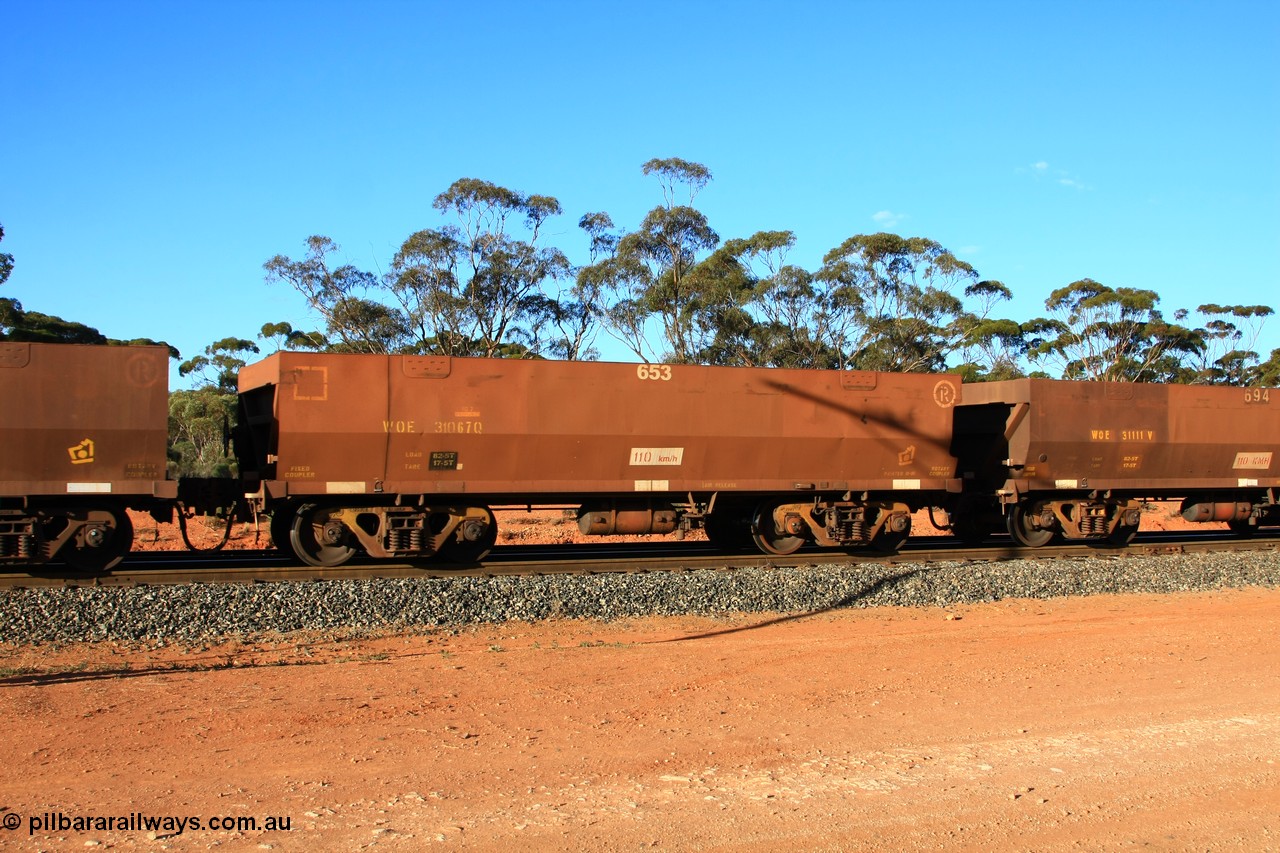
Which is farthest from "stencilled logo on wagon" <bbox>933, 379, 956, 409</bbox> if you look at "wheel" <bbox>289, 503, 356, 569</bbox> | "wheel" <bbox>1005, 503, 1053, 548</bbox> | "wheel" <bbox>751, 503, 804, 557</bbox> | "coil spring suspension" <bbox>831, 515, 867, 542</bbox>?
"wheel" <bbox>289, 503, 356, 569</bbox>

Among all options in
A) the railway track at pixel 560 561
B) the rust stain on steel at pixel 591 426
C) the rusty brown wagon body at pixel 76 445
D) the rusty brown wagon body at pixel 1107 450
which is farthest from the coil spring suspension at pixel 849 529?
the rusty brown wagon body at pixel 76 445

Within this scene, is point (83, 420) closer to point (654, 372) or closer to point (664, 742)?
point (654, 372)

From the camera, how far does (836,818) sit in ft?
16.8

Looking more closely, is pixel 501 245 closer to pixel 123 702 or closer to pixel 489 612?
pixel 489 612

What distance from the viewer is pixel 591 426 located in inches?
567

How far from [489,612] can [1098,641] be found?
6.30 meters

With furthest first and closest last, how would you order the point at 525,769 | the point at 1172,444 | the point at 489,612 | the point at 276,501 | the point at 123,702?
the point at 1172,444
the point at 276,501
the point at 489,612
the point at 123,702
the point at 525,769

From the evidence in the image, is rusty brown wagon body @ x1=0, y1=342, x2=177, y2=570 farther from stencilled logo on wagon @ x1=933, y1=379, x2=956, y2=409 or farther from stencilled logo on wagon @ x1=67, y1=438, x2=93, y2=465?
stencilled logo on wagon @ x1=933, y1=379, x2=956, y2=409

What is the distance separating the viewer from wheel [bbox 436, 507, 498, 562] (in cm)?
1405

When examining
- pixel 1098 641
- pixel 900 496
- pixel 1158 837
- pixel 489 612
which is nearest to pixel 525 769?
pixel 1158 837

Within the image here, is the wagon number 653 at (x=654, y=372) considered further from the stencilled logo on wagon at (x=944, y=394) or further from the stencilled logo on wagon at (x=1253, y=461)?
the stencilled logo on wagon at (x=1253, y=461)

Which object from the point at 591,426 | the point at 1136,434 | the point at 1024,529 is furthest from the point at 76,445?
the point at 1136,434

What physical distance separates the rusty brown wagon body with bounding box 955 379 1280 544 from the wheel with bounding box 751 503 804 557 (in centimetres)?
411

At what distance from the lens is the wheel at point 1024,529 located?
1773cm
